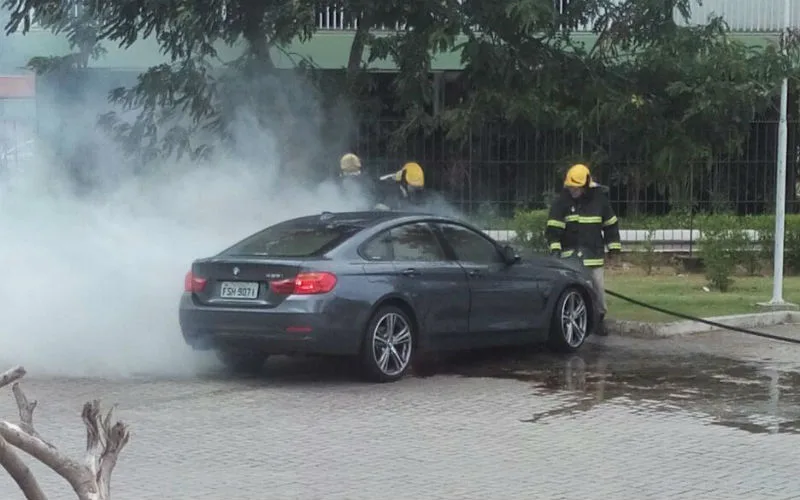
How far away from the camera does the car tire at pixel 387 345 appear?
34.2ft

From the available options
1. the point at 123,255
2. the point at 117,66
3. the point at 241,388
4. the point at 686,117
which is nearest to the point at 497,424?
the point at 241,388

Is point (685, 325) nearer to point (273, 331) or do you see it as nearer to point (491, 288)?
point (491, 288)

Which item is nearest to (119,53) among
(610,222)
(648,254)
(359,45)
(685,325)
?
(359,45)

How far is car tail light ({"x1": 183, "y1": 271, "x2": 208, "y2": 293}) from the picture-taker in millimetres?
10727

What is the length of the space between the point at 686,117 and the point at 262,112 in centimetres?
447

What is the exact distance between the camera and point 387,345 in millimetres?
10641

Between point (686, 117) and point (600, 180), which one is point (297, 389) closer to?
point (686, 117)

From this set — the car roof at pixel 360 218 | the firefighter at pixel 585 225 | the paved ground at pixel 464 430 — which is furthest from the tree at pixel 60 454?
the firefighter at pixel 585 225

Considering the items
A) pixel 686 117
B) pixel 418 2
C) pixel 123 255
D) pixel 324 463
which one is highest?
pixel 418 2

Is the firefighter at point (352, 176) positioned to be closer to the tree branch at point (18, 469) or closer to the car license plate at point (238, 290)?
the car license plate at point (238, 290)

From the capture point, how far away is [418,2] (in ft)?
42.4

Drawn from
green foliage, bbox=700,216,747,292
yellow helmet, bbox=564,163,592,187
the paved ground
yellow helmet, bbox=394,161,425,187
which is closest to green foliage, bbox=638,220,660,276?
green foliage, bbox=700,216,747,292

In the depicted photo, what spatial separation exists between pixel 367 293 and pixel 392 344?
53 cm

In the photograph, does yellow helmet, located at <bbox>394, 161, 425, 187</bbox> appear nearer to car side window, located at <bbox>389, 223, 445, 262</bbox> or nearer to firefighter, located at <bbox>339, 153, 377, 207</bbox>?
firefighter, located at <bbox>339, 153, 377, 207</bbox>
